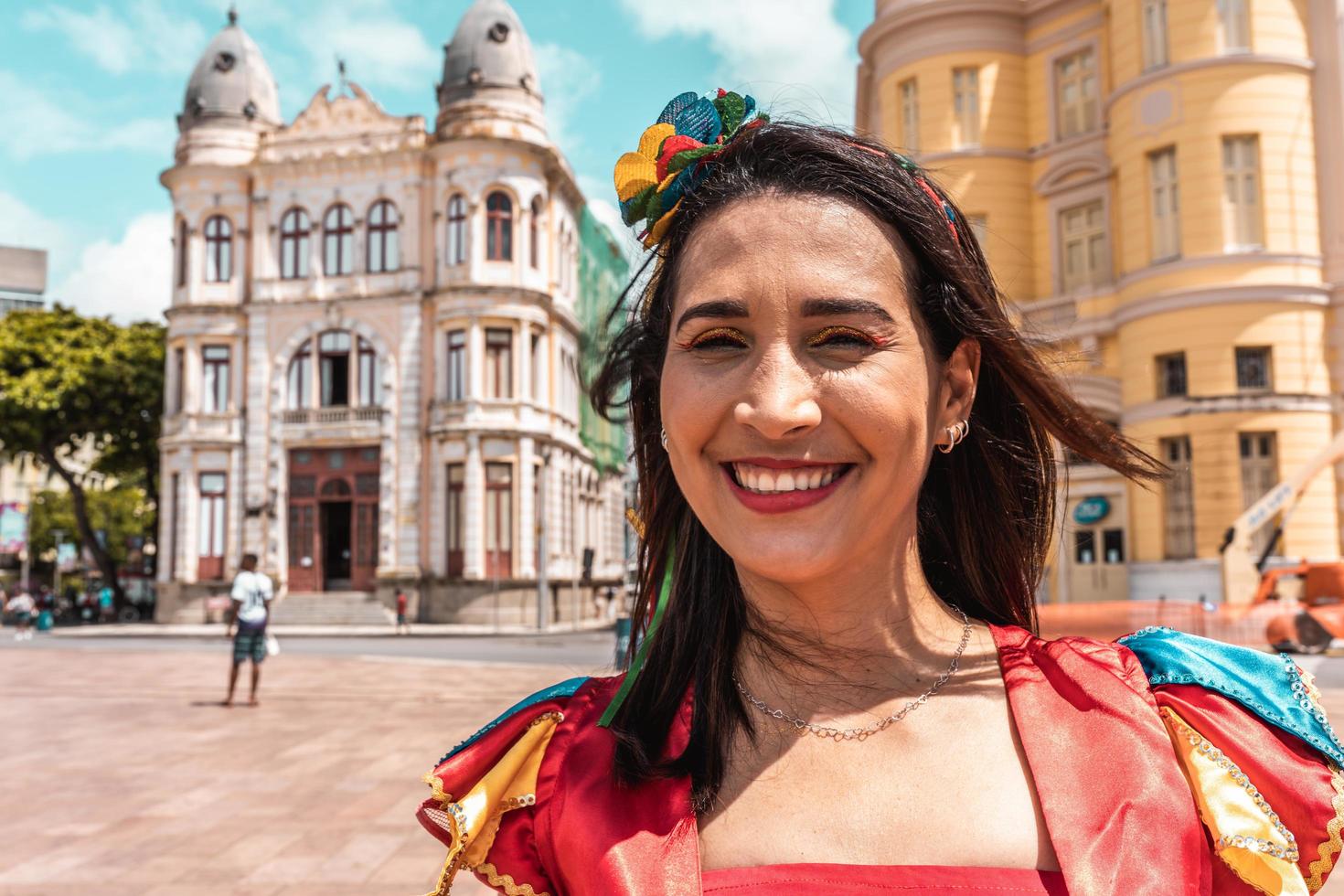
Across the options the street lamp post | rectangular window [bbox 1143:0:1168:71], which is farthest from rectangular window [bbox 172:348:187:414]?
rectangular window [bbox 1143:0:1168:71]

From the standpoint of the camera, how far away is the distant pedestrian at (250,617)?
11.9 m

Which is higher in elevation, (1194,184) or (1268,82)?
(1268,82)

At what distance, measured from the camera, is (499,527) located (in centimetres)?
3116

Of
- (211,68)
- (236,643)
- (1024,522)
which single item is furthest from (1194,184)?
(211,68)

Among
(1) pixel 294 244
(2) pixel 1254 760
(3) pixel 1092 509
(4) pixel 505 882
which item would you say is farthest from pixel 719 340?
(1) pixel 294 244

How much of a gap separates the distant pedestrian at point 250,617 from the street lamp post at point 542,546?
16.9 metres

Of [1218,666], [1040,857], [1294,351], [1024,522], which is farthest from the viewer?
[1294,351]

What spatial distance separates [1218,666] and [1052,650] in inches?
9.2

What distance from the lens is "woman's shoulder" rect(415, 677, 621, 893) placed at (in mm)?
1626

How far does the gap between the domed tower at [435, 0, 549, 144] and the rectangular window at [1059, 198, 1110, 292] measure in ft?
53.7

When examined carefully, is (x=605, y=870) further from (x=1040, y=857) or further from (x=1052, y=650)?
(x=1052, y=650)

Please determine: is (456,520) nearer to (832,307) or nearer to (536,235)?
(536,235)

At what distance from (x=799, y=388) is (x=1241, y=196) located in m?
19.9

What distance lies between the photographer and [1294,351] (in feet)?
60.7
